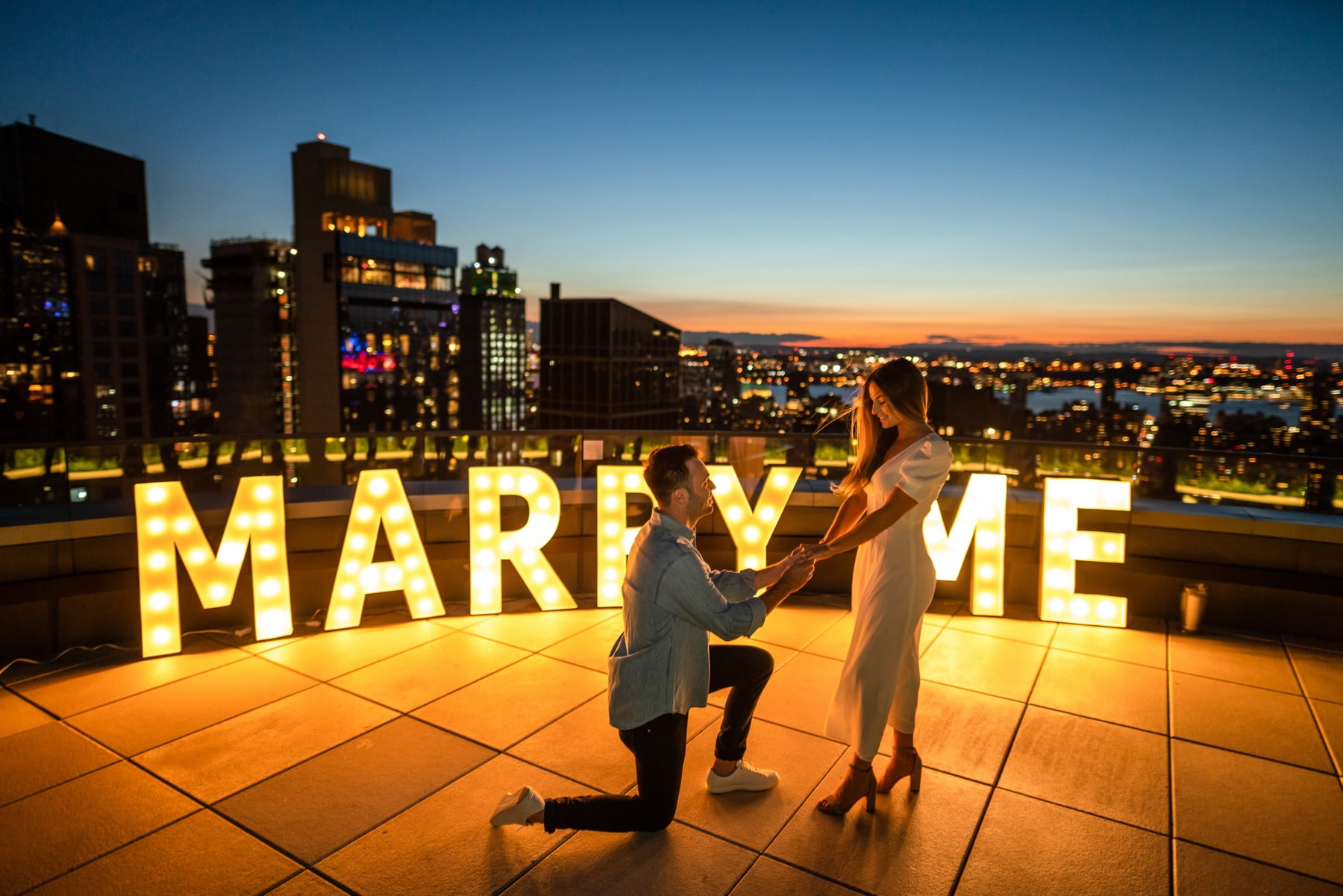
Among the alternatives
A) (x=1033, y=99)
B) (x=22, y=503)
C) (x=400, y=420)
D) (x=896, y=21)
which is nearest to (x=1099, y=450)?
(x=22, y=503)

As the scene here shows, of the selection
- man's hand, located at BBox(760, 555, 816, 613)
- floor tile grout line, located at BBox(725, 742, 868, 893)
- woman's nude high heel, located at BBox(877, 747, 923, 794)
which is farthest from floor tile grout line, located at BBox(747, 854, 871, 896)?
man's hand, located at BBox(760, 555, 816, 613)

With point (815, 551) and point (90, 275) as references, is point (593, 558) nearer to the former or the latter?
point (815, 551)

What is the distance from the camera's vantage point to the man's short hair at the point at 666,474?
10.4ft

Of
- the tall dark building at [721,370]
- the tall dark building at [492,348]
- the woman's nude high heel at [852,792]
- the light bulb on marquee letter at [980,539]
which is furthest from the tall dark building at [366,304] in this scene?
Answer: the woman's nude high heel at [852,792]

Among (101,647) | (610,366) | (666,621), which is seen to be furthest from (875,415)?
(610,366)

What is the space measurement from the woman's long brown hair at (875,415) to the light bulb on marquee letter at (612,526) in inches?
124

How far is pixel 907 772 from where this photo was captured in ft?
12.9

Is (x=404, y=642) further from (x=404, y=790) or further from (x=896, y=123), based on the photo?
(x=896, y=123)

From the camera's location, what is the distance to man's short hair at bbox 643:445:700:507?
318 centimetres

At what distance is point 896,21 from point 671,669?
14708 millimetres

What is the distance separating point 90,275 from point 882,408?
435 feet

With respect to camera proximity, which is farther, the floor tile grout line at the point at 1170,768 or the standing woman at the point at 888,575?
the standing woman at the point at 888,575

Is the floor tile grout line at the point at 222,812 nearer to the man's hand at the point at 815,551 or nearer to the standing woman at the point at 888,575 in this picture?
the standing woman at the point at 888,575

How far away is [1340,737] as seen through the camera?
15.5 feet
